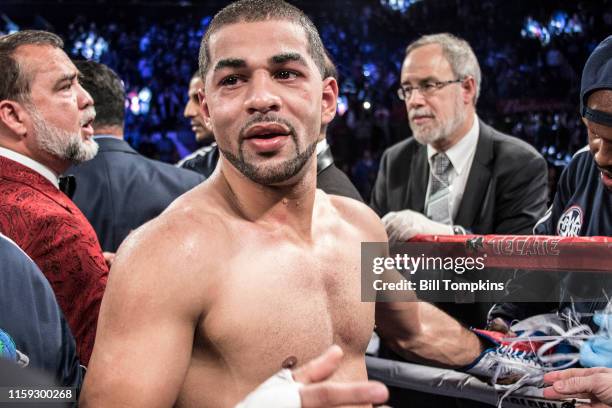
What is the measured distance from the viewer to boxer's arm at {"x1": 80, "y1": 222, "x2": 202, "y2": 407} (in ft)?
3.19

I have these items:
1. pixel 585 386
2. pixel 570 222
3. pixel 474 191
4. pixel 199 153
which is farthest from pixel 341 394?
pixel 199 153

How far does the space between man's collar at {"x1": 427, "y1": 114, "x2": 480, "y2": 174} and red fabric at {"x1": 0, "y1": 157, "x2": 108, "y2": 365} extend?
1.21m

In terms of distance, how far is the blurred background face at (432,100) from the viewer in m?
2.30

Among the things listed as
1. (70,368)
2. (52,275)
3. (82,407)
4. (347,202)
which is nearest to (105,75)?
(52,275)

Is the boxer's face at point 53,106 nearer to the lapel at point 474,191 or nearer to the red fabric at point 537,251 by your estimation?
the red fabric at point 537,251

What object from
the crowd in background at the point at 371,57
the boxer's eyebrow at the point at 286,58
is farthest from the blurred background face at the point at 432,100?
the boxer's eyebrow at the point at 286,58

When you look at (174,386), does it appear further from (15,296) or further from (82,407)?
(15,296)

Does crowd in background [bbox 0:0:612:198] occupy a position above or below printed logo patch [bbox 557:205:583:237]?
above

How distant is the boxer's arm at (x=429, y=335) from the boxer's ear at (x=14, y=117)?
0.92 meters

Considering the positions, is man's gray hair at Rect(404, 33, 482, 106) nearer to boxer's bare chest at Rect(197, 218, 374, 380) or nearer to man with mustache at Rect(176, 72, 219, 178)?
man with mustache at Rect(176, 72, 219, 178)

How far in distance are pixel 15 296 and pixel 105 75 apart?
1.29 meters
